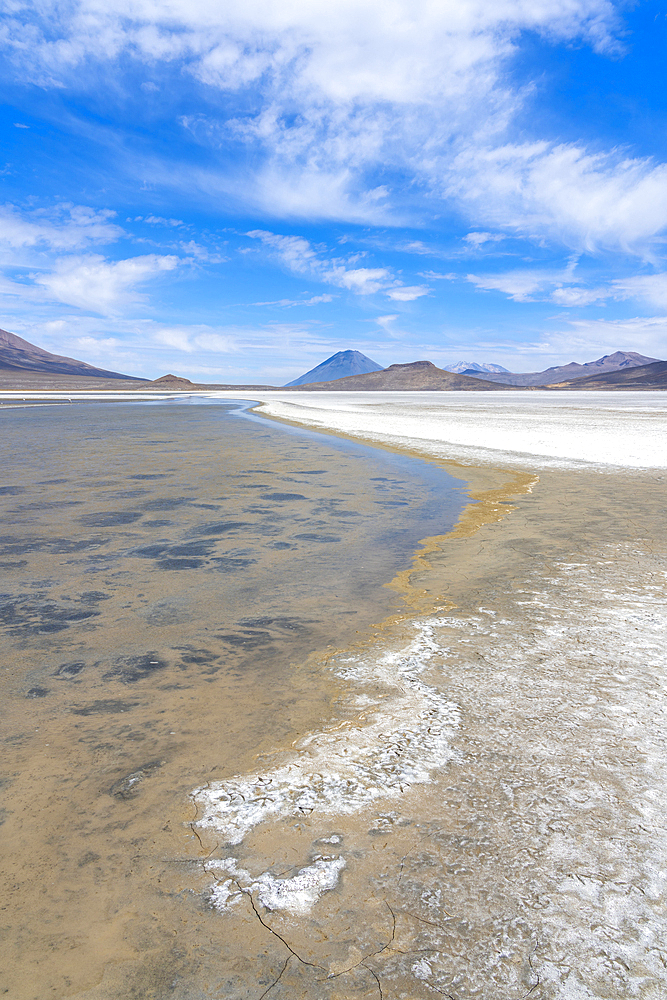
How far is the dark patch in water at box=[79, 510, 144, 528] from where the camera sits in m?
7.91

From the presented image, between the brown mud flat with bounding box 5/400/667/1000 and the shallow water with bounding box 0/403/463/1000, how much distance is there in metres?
0.01

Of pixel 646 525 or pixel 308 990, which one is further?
pixel 646 525

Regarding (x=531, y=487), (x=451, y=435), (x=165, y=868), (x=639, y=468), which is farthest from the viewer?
(x=451, y=435)

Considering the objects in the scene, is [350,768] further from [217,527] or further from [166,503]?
[166,503]

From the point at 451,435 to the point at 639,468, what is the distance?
8.73 metres

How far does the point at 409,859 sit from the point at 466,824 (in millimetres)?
301

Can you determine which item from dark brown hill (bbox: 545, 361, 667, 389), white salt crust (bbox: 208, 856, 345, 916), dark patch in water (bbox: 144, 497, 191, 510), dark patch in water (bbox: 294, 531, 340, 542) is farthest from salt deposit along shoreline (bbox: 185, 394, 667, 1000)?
dark brown hill (bbox: 545, 361, 667, 389)

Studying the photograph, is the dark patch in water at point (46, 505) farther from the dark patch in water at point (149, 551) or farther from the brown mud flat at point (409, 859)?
the brown mud flat at point (409, 859)

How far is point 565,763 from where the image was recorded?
2717 millimetres

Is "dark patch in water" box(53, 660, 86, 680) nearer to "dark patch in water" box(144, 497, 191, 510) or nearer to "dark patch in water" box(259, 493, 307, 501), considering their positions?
"dark patch in water" box(144, 497, 191, 510)

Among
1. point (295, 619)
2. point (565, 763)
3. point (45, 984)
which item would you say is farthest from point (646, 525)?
point (45, 984)

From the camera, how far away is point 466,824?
234 centimetres

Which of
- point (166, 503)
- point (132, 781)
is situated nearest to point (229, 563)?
point (166, 503)

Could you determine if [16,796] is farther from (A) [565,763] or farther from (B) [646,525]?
(B) [646,525]
